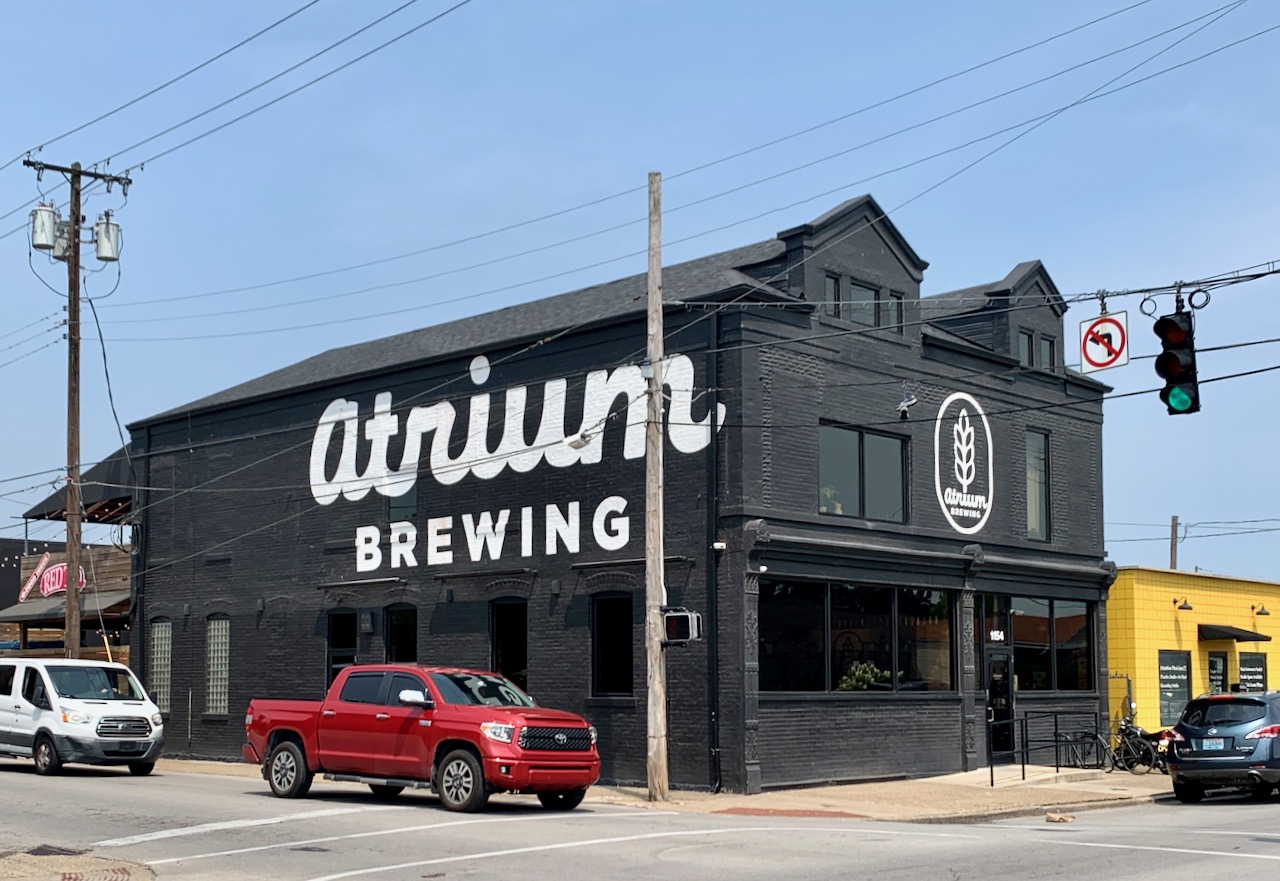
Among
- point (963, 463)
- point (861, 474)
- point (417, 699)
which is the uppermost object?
point (963, 463)

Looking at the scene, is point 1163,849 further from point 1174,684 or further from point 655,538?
point 1174,684

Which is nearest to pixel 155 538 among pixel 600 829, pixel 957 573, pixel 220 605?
pixel 220 605

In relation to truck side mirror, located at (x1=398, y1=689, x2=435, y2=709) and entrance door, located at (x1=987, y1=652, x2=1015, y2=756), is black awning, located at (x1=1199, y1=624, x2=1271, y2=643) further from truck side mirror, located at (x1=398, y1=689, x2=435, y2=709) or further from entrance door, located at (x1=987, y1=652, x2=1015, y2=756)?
truck side mirror, located at (x1=398, y1=689, x2=435, y2=709)

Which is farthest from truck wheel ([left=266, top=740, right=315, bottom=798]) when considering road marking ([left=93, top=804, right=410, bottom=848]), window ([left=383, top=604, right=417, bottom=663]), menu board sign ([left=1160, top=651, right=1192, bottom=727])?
menu board sign ([left=1160, top=651, right=1192, bottom=727])

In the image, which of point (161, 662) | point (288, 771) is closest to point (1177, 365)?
point (288, 771)

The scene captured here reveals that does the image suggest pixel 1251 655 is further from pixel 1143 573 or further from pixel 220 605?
pixel 220 605

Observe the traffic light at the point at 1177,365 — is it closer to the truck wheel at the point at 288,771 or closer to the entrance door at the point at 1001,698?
the truck wheel at the point at 288,771

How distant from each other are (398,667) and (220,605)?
13870 mm

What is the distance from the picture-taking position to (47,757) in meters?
25.2

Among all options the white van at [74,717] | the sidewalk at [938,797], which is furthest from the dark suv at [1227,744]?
the white van at [74,717]

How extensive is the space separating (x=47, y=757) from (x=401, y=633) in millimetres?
6892

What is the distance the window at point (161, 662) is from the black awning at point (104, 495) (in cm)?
358

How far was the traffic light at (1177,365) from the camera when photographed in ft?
52.5

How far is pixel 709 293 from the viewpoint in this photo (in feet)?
79.4
